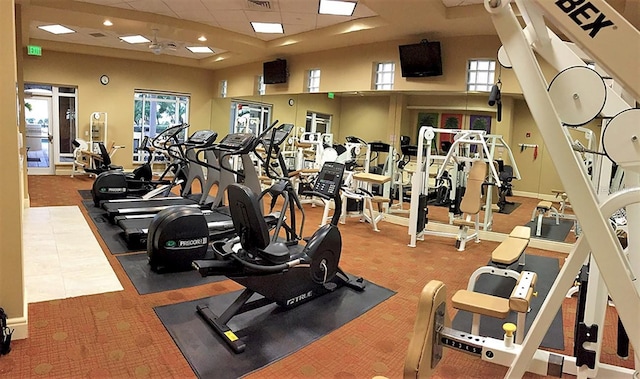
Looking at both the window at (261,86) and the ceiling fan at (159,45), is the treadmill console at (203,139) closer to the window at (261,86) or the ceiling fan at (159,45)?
the ceiling fan at (159,45)

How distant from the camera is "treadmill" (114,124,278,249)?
4.86 meters

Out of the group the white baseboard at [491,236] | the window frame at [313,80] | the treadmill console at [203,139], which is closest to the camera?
the treadmill console at [203,139]

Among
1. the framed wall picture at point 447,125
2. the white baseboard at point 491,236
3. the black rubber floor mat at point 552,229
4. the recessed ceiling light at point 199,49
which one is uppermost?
the recessed ceiling light at point 199,49

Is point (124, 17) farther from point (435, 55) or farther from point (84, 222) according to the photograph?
point (435, 55)

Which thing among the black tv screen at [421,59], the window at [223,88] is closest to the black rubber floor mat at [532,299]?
the black tv screen at [421,59]

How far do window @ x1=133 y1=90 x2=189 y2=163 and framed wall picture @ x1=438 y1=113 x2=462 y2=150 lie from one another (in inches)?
290

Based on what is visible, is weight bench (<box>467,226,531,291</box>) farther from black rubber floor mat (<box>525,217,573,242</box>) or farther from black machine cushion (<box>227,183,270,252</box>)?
black rubber floor mat (<box>525,217,573,242</box>)

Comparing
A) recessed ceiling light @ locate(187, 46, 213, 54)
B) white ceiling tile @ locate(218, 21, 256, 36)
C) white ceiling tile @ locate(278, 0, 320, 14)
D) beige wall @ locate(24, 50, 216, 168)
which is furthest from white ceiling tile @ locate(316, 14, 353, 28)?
beige wall @ locate(24, 50, 216, 168)

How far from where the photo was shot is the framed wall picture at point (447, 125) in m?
6.96

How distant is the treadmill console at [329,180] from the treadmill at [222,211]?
73 centimetres

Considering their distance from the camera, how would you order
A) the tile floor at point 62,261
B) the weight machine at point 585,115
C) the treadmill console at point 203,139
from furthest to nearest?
1. the treadmill console at point 203,139
2. the tile floor at point 62,261
3. the weight machine at point 585,115

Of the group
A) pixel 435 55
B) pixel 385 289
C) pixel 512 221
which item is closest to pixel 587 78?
pixel 385 289

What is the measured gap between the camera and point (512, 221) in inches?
281

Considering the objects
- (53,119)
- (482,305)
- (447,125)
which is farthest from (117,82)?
(482,305)
